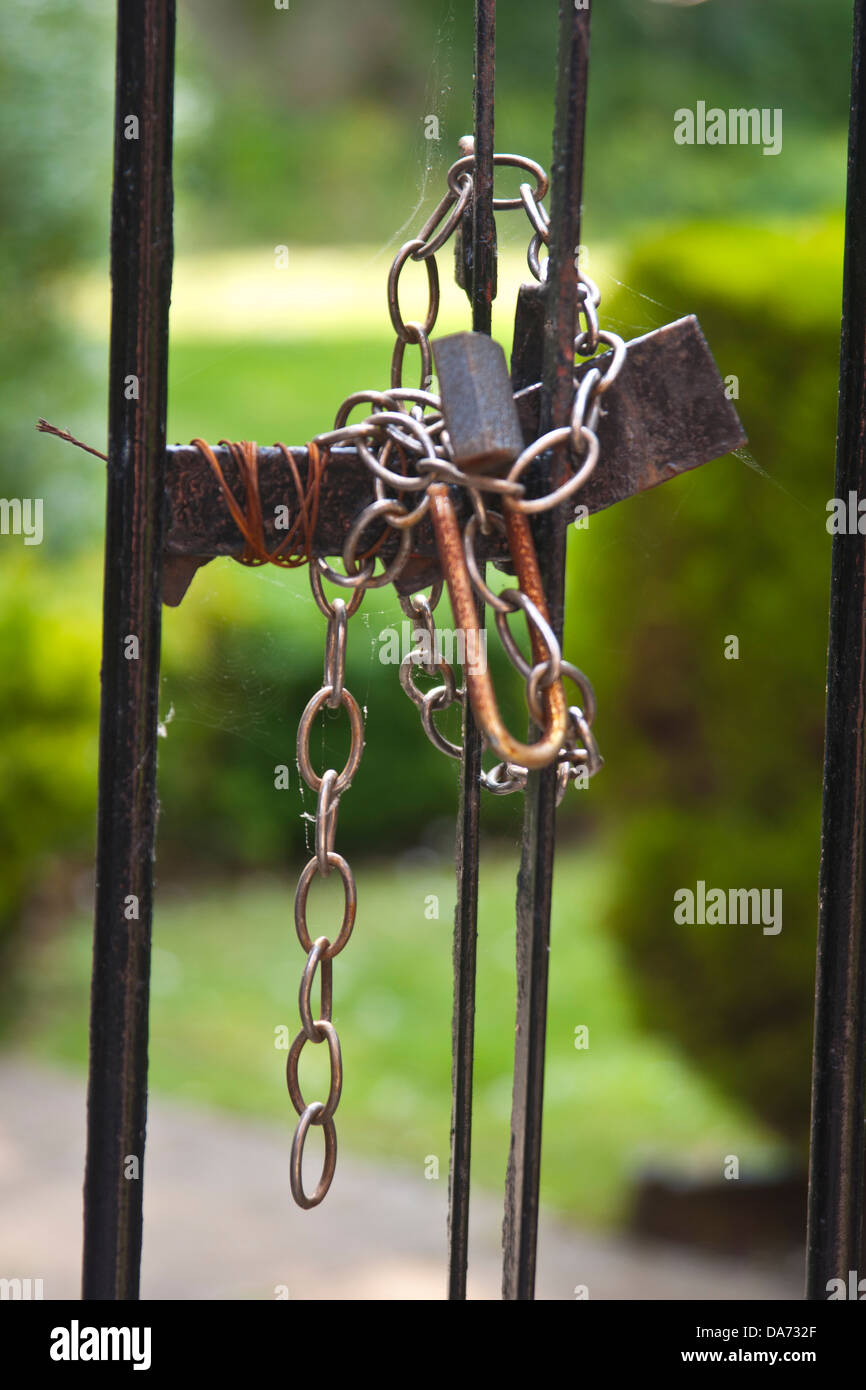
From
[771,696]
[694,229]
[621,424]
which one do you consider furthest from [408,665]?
[694,229]

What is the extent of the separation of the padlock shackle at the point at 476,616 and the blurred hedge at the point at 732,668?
6.15 ft

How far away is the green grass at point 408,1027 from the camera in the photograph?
3.35m

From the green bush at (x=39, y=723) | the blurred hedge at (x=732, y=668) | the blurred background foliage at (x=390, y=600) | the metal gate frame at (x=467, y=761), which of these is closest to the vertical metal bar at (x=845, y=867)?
the metal gate frame at (x=467, y=761)

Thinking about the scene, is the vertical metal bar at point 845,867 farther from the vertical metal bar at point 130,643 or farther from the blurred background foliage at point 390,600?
the vertical metal bar at point 130,643

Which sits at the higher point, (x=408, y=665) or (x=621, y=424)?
(x=621, y=424)

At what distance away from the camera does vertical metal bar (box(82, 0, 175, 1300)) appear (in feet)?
2.20

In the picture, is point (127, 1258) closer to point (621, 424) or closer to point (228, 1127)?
point (621, 424)

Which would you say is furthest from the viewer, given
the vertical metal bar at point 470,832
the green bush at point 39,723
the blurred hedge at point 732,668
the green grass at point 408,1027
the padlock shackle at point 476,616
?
the green bush at point 39,723

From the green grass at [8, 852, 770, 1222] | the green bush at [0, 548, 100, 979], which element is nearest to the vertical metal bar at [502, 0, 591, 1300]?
the green grass at [8, 852, 770, 1222]

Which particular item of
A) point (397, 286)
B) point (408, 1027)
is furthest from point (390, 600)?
point (397, 286)

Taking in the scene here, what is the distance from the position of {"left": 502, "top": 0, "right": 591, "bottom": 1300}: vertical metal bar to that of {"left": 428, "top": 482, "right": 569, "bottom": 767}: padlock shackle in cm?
3

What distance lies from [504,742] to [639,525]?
2.15m
